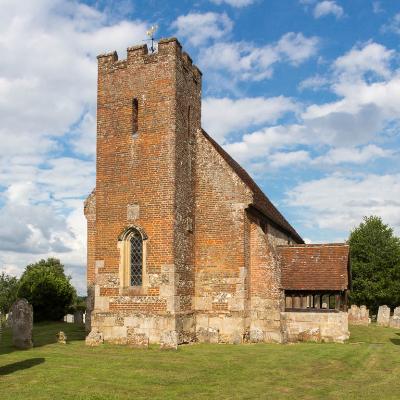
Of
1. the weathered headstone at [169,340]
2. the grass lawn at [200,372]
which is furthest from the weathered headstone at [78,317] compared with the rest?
the weathered headstone at [169,340]

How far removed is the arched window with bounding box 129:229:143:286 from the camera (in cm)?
1905

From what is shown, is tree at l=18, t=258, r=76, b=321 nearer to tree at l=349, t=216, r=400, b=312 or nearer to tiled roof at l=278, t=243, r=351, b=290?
tiled roof at l=278, t=243, r=351, b=290

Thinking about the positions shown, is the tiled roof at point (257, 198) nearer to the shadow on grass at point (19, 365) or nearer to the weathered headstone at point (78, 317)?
the shadow on grass at point (19, 365)

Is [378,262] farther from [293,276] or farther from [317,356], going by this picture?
[317,356]

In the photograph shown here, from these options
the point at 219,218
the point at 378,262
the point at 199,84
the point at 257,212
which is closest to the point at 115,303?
the point at 219,218

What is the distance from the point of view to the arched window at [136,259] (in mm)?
19047

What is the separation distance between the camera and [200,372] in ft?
41.9

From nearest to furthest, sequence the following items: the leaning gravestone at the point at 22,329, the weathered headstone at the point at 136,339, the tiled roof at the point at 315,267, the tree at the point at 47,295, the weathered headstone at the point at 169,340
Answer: the leaning gravestone at the point at 22,329, the weathered headstone at the point at 169,340, the weathered headstone at the point at 136,339, the tiled roof at the point at 315,267, the tree at the point at 47,295

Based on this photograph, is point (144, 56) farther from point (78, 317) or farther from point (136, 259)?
point (78, 317)

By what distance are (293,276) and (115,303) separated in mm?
7855

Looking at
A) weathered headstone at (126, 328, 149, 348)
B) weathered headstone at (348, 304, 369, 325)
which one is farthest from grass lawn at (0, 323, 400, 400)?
weathered headstone at (348, 304, 369, 325)

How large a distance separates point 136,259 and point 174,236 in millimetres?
1889

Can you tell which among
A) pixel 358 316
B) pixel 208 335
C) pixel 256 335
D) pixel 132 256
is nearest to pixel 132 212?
pixel 132 256

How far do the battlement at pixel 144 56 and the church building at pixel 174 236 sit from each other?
4 centimetres
